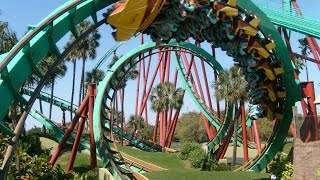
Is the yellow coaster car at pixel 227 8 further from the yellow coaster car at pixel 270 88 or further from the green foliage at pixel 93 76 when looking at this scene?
the green foliage at pixel 93 76

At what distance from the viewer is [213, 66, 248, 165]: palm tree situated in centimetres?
2355

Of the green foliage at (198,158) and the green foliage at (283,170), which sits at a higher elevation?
the green foliage at (198,158)

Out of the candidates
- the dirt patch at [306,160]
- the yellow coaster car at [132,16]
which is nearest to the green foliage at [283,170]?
the dirt patch at [306,160]

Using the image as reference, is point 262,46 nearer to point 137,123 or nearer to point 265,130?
point 137,123

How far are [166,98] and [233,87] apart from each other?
11.4 m

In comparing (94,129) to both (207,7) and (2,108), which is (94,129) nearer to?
(207,7)

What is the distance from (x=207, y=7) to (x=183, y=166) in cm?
1288

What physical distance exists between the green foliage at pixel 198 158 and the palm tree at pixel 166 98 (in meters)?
7.92

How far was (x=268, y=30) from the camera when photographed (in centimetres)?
1608

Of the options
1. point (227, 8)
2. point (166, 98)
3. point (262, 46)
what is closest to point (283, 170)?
point (262, 46)

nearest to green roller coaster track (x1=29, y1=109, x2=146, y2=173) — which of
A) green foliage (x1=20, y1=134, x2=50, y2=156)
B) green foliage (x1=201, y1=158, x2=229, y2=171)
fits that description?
green foliage (x1=20, y1=134, x2=50, y2=156)

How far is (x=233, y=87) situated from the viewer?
2383 centimetres

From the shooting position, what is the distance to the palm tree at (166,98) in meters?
34.5

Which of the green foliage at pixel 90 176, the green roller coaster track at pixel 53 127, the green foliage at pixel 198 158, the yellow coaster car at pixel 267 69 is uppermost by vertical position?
the yellow coaster car at pixel 267 69
